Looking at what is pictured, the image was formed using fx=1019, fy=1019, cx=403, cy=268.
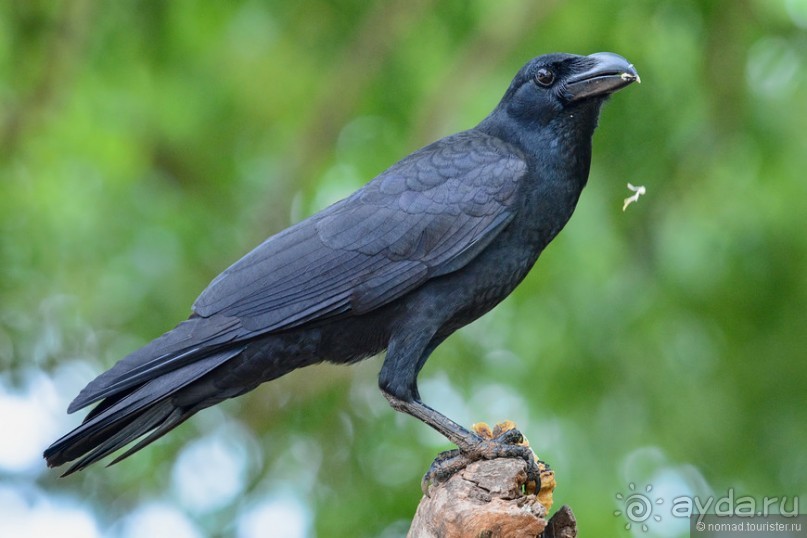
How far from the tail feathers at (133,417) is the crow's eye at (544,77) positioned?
1587 millimetres

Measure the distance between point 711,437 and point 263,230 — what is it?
3.13 meters

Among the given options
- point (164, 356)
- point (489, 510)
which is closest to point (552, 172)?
point (489, 510)

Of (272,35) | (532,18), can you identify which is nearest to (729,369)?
(532,18)

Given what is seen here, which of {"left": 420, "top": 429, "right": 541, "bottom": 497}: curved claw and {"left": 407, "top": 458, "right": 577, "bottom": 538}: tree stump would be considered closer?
{"left": 407, "top": 458, "right": 577, "bottom": 538}: tree stump

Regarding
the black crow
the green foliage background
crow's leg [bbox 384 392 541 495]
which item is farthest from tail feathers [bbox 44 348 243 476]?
the green foliage background

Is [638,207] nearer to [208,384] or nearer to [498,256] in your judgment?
[498,256]

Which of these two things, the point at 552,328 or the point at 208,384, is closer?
the point at 208,384

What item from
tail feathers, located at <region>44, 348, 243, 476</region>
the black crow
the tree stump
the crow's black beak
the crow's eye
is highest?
the crow's eye

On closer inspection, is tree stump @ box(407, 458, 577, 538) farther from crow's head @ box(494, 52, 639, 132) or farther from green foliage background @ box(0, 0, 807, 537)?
green foliage background @ box(0, 0, 807, 537)

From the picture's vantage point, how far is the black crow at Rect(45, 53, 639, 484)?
360 cm

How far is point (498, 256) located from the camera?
3.81m

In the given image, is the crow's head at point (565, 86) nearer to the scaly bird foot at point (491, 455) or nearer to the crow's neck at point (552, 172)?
the crow's neck at point (552, 172)

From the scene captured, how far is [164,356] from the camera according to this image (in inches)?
140

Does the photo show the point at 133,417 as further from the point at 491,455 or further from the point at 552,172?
the point at 552,172
